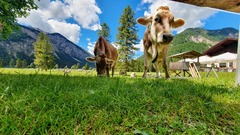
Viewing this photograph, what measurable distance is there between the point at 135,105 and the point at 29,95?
4.12 ft

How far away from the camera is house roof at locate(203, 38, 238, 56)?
34.1 m

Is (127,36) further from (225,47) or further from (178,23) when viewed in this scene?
(178,23)

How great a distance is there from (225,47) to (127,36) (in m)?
22.5

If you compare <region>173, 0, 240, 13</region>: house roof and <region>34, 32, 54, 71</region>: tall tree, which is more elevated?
<region>34, 32, 54, 71</region>: tall tree

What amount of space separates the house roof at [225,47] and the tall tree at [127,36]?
1819 cm

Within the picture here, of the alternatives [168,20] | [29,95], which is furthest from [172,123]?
[168,20]

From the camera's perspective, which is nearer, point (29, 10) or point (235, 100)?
point (235, 100)

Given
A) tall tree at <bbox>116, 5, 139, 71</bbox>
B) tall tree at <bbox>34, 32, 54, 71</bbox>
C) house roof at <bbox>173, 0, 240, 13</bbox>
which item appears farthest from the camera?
tall tree at <bbox>34, 32, 54, 71</bbox>

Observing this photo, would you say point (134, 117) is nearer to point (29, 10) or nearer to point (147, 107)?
point (147, 107)

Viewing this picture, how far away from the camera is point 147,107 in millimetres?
2039

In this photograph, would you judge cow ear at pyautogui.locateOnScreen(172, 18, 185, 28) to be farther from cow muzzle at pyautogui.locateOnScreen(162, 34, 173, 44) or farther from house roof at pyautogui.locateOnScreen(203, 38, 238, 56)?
house roof at pyautogui.locateOnScreen(203, 38, 238, 56)

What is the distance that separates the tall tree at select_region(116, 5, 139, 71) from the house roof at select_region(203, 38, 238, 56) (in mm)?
18185

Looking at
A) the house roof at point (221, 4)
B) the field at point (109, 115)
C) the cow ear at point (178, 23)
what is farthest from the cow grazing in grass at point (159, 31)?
the field at point (109, 115)

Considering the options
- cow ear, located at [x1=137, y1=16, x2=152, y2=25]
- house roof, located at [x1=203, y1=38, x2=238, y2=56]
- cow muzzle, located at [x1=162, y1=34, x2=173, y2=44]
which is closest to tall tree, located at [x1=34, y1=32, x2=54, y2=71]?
house roof, located at [x1=203, y1=38, x2=238, y2=56]
